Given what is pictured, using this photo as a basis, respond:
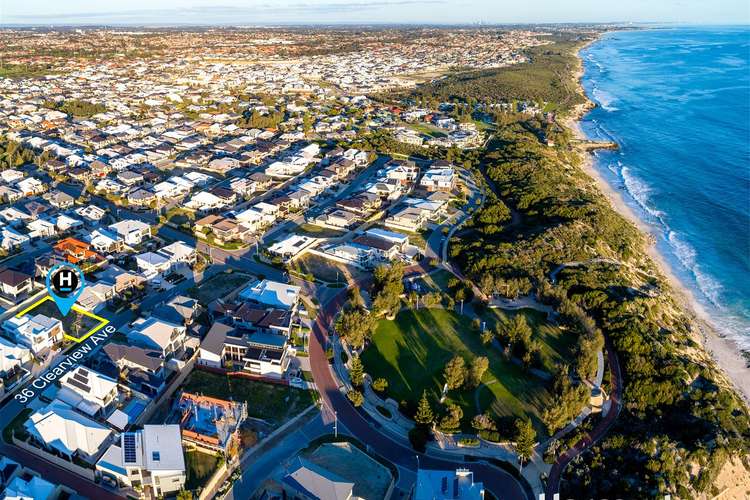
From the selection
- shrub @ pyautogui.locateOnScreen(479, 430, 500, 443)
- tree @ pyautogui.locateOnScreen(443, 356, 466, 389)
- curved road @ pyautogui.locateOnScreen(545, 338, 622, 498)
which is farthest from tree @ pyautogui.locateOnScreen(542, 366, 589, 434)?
tree @ pyautogui.locateOnScreen(443, 356, 466, 389)

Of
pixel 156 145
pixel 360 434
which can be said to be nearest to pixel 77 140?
pixel 156 145

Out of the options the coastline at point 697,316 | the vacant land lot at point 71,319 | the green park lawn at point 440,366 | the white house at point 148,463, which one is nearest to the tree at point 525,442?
the green park lawn at point 440,366

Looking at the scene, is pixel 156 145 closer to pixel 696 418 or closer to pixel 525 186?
pixel 525 186

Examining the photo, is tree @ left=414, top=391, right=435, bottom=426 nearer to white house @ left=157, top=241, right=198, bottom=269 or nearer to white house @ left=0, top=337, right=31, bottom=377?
white house @ left=0, top=337, right=31, bottom=377

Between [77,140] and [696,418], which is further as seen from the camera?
[77,140]

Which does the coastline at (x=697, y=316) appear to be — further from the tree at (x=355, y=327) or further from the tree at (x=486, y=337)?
the tree at (x=355, y=327)

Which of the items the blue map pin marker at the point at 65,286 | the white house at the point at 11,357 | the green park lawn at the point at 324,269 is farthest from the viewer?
the green park lawn at the point at 324,269

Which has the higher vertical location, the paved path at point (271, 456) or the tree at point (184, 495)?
the tree at point (184, 495)
